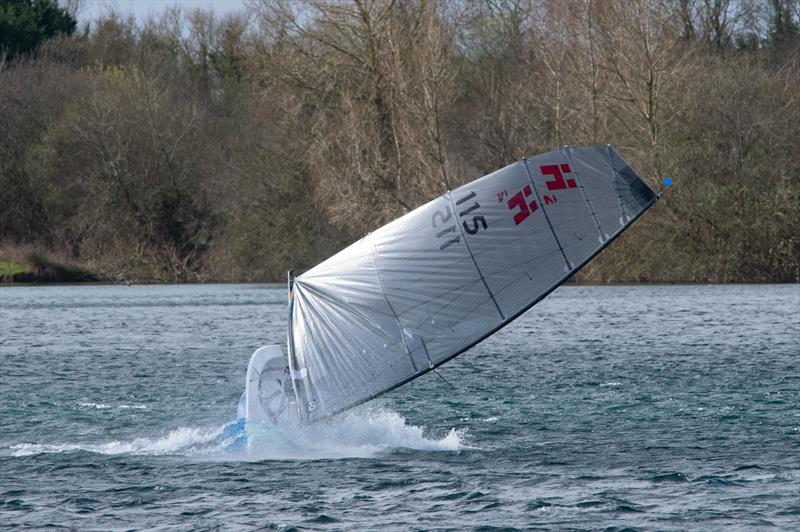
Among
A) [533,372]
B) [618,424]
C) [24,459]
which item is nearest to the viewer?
[24,459]

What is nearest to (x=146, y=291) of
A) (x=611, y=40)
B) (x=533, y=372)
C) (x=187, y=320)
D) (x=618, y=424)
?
(x=187, y=320)

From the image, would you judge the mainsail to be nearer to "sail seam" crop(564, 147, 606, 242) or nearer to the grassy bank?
"sail seam" crop(564, 147, 606, 242)

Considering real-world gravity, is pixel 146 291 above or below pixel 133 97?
below

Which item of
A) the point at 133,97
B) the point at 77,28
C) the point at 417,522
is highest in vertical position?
the point at 77,28

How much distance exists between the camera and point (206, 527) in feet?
39.6

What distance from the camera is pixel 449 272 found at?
53.0ft

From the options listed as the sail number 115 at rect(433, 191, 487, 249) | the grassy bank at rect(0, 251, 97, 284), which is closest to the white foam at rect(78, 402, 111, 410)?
the sail number 115 at rect(433, 191, 487, 249)

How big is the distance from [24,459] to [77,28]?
63257 millimetres

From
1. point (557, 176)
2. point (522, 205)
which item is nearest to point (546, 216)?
point (522, 205)

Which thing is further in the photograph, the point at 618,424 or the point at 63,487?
the point at 618,424

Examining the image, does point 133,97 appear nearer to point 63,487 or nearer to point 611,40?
point 611,40

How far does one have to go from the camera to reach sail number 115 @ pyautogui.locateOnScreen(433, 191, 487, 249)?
53.1 ft

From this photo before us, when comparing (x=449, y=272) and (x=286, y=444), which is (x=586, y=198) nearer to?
(x=449, y=272)

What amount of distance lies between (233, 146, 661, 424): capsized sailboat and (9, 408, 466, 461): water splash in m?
0.27
